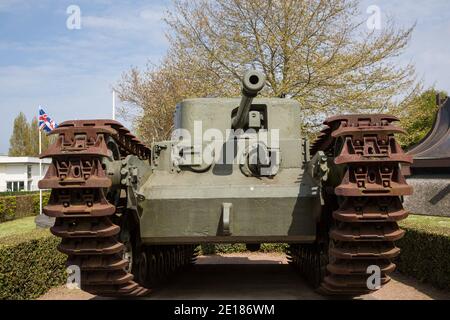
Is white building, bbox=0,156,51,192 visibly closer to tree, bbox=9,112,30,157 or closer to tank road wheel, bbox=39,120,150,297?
tree, bbox=9,112,30,157

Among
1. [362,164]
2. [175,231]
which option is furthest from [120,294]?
[362,164]

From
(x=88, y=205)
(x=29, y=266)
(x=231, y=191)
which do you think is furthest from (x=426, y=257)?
(x=29, y=266)

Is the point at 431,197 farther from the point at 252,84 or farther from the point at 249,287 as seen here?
the point at 252,84

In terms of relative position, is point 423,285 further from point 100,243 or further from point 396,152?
point 100,243

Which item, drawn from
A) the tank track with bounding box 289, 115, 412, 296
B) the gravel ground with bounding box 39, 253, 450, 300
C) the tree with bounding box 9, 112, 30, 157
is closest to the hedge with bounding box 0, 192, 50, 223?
the gravel ground with bounding box 39, 253, 450, 300

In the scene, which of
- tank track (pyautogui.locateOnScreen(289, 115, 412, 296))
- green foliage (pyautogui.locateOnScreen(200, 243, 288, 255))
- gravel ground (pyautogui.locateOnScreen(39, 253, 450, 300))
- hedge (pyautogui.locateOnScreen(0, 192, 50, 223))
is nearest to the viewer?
tank track (pyautogui.locateOnScreen(289, 115, 412, 296))

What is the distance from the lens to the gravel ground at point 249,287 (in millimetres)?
7766

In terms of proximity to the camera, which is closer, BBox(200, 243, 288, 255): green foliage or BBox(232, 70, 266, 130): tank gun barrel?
BBox(232, 70, 266, 130): tank gun barrel

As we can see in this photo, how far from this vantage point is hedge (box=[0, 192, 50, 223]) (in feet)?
75.1

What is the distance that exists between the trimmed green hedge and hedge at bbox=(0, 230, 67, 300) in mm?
6065

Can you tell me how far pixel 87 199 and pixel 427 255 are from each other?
575cm

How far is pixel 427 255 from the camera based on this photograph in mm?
8492

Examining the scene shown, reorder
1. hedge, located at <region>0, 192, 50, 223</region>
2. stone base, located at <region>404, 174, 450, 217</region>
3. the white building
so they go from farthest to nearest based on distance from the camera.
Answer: the white building
hedge, located at <region>0, 192, 50, 223</region>
stone base, located at <region>404, 174, 450, 217</region>

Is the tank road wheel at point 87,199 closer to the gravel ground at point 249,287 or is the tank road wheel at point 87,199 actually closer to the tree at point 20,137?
the gravel ground at point 249,287
